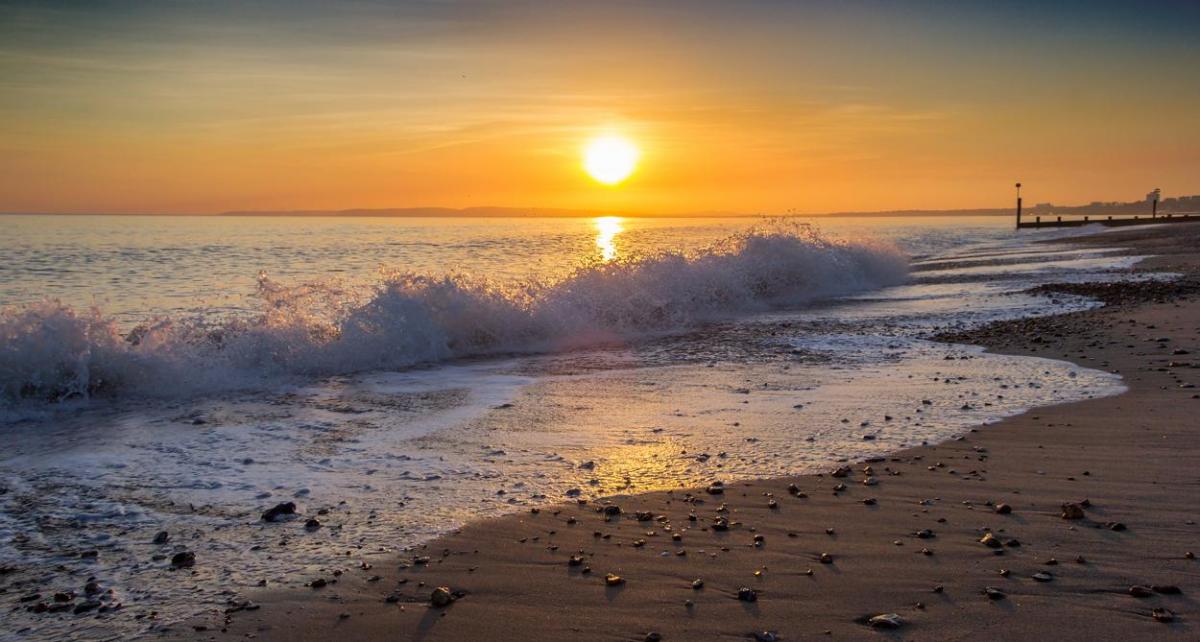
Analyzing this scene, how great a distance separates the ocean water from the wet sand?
1.33ft

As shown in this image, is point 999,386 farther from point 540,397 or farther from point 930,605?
point 930,605

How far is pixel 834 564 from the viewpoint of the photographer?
436 cm

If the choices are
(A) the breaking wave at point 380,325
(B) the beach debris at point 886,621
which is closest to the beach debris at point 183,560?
(B) the beach debris at point 886,621

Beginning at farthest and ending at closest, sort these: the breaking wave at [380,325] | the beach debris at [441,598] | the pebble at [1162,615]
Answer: the breaking wave at [380,325] < the beach debris at [441,598] < the pebble at [1162,615]

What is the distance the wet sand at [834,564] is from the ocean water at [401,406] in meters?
0.40

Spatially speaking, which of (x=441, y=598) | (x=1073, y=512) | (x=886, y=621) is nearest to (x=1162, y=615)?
(x=886, y=621)

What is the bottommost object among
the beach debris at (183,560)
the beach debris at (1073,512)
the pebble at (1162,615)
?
the beach debris at (183,560)

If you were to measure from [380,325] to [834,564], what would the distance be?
1069 centimetres

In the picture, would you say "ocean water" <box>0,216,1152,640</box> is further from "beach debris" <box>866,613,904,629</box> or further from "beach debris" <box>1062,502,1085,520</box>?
"beach debris" <box>866,613,904,629</box>

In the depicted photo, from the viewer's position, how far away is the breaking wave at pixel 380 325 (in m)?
10.5

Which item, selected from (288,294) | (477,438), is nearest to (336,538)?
(477,438)

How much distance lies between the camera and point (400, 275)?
16.3 meters

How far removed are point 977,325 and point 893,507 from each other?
34.5ft

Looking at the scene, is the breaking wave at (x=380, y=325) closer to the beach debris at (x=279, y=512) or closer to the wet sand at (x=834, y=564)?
the beach debris at (x=279, y=512)
